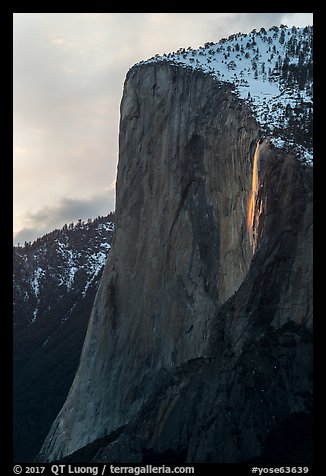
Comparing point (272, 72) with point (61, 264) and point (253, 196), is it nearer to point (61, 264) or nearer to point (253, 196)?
point (253, 196)

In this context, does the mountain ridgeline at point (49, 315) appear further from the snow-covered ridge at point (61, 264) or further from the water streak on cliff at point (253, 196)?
the water streak on cliff at point (253, 196)

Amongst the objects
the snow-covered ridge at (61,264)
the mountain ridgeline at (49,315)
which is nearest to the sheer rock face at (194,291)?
the mountain ridgeline at (49,315)

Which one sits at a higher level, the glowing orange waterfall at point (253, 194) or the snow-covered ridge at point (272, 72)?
the snow-covered ridge at point (272, 72)

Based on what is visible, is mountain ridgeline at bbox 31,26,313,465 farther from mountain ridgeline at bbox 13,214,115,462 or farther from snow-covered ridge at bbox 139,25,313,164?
mountain ridgeline at bbox 13,214,115,462

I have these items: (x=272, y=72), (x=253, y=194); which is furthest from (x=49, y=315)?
(x=253, y=194)

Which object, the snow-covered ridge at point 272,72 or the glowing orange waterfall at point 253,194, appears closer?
the glowing orange waterfall at point 253,194

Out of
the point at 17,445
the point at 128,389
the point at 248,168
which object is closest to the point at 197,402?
the point at 248,168
